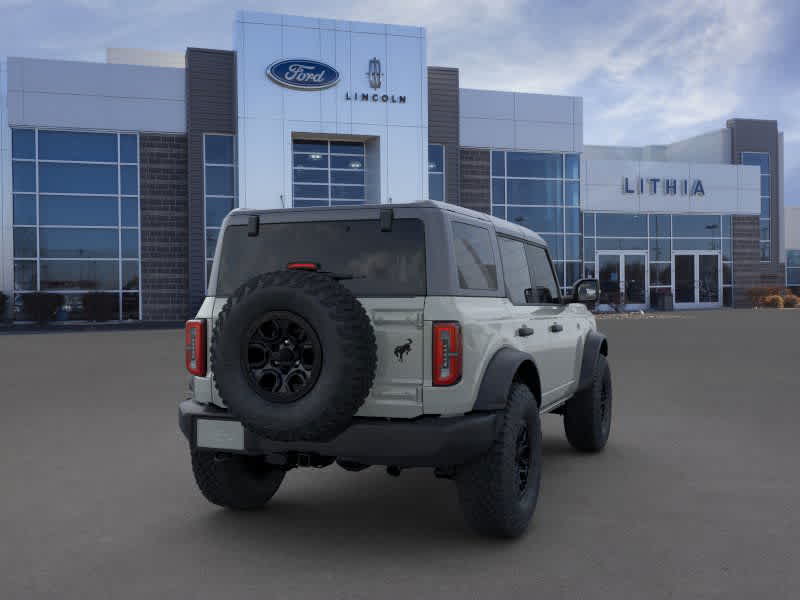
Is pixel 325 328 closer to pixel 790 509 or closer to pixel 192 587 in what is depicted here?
pixel 192 587

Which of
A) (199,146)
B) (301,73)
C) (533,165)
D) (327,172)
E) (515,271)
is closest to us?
(515,271)

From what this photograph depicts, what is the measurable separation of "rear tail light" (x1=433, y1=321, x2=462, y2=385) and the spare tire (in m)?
0.32

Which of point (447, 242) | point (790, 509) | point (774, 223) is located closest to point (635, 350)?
point (790, 509)

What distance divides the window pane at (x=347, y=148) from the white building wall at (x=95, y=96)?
5.86 metres

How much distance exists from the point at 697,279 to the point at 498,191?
526 inches

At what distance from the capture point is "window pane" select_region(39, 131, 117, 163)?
97.6ft

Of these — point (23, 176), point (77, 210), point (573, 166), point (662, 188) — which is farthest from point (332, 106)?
point (662, 188)

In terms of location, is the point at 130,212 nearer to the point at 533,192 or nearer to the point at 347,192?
the point at 347,192

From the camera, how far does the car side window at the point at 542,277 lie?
5.89 m

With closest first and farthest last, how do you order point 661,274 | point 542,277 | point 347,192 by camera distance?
point 542,277 < point 347,192 < point 661,274

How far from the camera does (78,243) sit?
30.2 meters

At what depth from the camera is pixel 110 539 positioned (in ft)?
15.2

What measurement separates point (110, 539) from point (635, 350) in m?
14.0

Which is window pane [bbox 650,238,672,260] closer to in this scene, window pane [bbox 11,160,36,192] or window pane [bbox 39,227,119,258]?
window pane [bbox 39,227,119,258]
